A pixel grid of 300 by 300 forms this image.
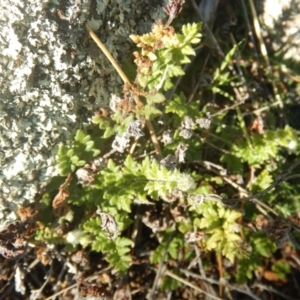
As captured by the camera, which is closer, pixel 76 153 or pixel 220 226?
pixel 76 153

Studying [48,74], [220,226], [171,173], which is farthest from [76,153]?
[220,226]

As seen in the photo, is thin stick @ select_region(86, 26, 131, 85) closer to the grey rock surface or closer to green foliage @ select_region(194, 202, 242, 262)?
the grey rock surface

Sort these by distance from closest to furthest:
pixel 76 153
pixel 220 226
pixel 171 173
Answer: pixel 171 173 < pixel 76 153 < pixel 220 226

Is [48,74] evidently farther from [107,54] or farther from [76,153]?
[76,153]

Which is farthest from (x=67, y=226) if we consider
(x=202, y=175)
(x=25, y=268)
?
(x=202, y=175)

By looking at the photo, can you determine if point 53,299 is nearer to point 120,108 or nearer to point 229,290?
point 229,290

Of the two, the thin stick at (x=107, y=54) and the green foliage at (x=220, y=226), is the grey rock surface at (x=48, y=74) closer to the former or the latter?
the thin stick at (x=107, y=54)

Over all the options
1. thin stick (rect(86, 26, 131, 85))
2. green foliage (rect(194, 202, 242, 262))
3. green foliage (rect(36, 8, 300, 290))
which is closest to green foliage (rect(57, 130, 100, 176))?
green foliage (rect(36, 8, 300, 290))

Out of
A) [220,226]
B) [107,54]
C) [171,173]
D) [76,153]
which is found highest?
[107,54]
